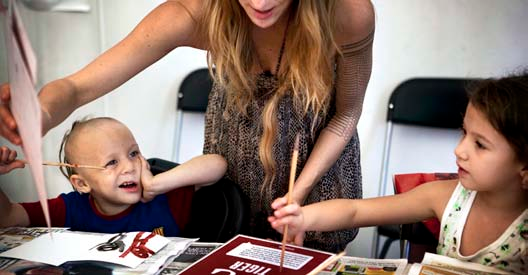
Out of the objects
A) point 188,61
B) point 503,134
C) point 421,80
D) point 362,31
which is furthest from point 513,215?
point 188,61

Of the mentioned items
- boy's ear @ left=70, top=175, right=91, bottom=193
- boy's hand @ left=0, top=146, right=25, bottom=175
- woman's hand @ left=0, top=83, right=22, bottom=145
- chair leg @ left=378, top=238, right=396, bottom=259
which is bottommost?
chair leg @ left=378, top=238, right=396, bottom=259

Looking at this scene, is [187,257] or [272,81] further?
[272,81]

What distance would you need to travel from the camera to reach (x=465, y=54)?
2.17 meters

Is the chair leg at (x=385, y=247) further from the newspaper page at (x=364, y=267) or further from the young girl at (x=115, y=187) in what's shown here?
the newspaper page at (x=364, y=267)

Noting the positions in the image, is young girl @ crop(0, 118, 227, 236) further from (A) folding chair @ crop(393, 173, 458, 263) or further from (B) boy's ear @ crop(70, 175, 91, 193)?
(A) folding chair @ crop(393, 173, 458, 263)

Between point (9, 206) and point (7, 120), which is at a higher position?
point (7, 120)

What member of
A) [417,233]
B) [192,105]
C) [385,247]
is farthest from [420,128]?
[417,233]

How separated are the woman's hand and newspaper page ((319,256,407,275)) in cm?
50

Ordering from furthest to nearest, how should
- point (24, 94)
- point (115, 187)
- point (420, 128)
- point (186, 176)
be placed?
point (420, 128) < point (186, 176) < point (115, 187) < point (24, 94)

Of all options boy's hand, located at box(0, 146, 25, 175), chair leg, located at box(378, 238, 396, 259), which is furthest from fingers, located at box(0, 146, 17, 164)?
chair leg, located at box(378, 238, 396, 259)

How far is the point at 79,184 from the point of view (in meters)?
1.16

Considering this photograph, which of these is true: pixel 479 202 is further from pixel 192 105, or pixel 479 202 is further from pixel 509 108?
pixel 192 105

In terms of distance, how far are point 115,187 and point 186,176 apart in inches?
6.5

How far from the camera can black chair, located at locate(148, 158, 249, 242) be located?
1.13 metres
